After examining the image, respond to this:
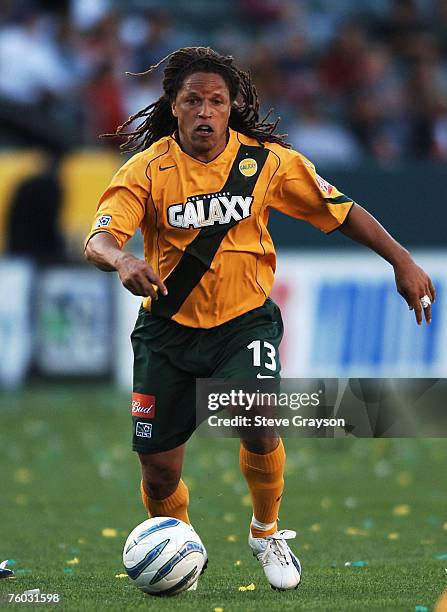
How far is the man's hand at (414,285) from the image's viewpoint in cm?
570

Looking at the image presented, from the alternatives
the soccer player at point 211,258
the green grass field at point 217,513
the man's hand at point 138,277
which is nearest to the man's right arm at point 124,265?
the man's hand at point 138,277

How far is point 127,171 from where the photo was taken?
582 cm

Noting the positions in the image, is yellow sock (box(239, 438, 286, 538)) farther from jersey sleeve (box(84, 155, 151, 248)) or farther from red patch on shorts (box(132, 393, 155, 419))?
jersey sleeve (box(84, 155, 151, 248))

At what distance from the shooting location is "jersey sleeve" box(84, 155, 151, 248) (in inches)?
221

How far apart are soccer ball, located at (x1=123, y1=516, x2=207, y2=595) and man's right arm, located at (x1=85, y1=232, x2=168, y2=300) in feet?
3.56

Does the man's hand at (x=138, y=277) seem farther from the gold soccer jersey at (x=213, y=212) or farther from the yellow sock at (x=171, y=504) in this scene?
the yellow sock at (x=171, y=504)

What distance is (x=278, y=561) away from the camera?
229 inches

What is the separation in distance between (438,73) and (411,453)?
283 inches

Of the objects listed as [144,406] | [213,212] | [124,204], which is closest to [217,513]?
[144,406]

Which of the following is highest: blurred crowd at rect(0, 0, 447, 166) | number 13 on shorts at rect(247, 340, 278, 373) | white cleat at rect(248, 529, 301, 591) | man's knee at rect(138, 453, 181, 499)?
blurred crowd at rect(0, 0, 447, 166)

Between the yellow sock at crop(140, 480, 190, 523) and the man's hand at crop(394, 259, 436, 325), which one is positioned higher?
the man's hand at crop(394, 259, 436, 325)

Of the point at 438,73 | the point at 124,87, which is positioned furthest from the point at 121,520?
the point at 438,73

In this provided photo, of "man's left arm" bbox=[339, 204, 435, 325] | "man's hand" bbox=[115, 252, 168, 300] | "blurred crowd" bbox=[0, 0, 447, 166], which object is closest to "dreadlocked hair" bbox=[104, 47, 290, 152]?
"man's left arm" bbox=[339, 204, 435, 325]

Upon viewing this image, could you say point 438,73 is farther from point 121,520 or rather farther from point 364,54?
point 121,520
